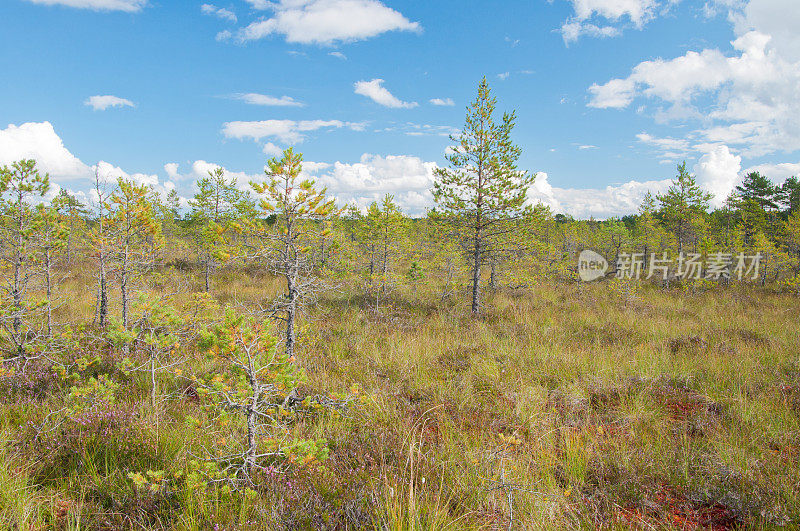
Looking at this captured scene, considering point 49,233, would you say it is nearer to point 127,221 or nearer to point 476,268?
point 127,221

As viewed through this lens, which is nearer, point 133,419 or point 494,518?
point 494,518

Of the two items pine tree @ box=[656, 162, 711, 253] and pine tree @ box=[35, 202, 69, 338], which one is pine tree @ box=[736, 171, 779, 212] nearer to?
pine tree @ box=[656, 162, 711, 253]

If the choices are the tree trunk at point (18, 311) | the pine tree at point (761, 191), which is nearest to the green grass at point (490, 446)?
the tree trunk at point (18, 311)

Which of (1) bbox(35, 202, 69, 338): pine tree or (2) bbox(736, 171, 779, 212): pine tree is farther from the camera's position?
(2) bbox(736, 171, 779, 212): pine tree

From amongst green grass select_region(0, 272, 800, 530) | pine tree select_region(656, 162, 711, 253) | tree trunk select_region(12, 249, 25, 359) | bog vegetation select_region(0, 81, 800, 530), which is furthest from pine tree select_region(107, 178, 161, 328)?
pine tree select_region(656, 162, 711, 253)

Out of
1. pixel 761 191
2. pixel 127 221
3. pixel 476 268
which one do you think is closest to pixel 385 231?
pixel 476 268

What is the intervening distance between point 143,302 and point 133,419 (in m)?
1.31

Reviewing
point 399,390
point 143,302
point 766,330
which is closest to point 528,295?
point 766,330

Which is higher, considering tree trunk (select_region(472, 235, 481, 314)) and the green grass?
tree trunk (select_region(472, 235, 481, 314))

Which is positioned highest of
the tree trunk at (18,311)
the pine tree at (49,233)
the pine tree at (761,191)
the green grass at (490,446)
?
the pine tree at (761,191)

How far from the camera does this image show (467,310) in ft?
40.2

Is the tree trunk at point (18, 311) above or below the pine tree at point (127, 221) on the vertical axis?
below

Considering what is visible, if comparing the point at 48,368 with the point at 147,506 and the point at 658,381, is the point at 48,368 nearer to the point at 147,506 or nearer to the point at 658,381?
the point at 147,506

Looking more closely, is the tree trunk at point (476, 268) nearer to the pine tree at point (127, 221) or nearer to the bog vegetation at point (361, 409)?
the bog vegetation at point (361, 409)
